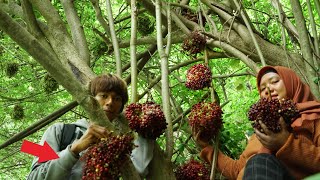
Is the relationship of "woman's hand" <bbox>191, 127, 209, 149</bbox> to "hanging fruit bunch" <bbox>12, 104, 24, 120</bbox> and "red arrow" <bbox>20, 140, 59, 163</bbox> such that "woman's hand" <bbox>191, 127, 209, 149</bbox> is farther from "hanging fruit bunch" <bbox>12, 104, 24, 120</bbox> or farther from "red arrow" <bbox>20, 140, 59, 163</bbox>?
"hanging fruit bunch" <bbox>12, 104, 24, 120</bbox>

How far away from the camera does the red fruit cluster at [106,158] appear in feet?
6.10

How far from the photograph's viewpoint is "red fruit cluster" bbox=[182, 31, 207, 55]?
312cm

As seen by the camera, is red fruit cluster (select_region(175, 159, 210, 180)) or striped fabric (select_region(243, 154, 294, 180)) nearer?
striped fabric (select_region(243, 154, 294, 180))

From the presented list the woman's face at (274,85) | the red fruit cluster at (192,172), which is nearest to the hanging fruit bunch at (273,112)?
the woman's face at (274,85)

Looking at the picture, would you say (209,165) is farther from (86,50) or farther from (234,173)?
(86,50)

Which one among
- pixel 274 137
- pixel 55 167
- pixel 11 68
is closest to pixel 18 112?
pixel 11 68

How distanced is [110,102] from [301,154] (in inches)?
44.0

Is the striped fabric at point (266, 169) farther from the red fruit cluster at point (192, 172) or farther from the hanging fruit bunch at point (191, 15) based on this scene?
the hanging fruit bunch at point (191, 15)

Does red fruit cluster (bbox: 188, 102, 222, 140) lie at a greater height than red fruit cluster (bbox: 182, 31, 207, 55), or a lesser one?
lesser

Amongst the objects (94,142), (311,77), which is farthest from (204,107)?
(311,77)

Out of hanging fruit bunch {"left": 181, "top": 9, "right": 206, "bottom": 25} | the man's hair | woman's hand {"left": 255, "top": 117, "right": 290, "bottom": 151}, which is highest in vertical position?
hanging fruit bunch {"left": 181, "top": 9, "right": 206, "bottom": 25}

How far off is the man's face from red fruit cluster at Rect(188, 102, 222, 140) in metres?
0.46

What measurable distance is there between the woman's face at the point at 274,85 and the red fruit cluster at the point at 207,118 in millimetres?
391

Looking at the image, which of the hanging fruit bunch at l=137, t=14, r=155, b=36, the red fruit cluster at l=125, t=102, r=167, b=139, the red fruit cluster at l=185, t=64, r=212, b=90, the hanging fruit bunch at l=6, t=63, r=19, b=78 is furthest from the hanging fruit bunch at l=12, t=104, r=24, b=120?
the red fruit cluster at l=125, t=102, r=167, b=139
